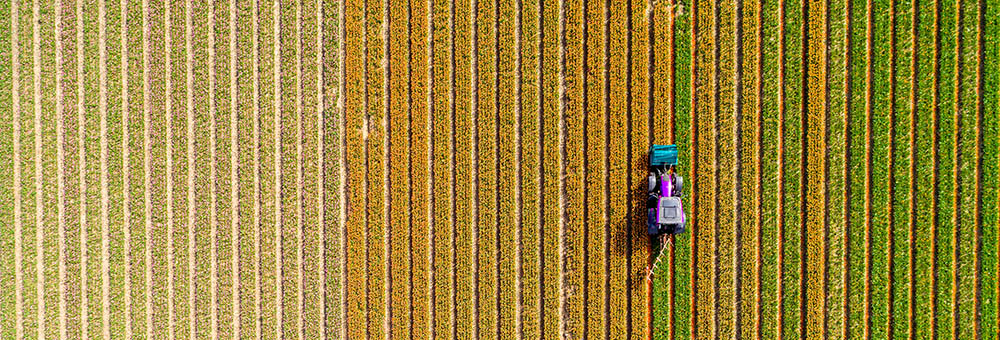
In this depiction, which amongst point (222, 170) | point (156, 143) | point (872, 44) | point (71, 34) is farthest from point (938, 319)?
point (71, 34)

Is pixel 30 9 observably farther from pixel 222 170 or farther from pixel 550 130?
pixel 550 130

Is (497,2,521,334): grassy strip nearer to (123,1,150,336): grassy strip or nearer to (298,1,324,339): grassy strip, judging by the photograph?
(298,1,324,339): grassy strip

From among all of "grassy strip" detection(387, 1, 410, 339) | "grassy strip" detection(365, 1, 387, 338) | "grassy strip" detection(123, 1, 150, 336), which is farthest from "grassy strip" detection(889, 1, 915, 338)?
"grassy strip" detection(123, 1, 150, 336)

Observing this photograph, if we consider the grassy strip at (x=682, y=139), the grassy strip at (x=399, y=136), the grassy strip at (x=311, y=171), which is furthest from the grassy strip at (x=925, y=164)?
the grassy strip at (x=311, y=171)

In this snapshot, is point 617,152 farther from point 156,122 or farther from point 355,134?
point 156,122

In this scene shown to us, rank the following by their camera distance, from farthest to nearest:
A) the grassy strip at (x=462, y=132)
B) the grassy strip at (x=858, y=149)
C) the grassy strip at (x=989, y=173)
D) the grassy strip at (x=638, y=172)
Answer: the grassy strip at (x=462, y=132)
the grassy strip at (x=638, y=172)
the grassy strip at (x=858, y=149)
the grassy strip at (x=989, y=173)

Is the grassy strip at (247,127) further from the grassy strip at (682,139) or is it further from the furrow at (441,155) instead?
the grassy strip at (682,139)
